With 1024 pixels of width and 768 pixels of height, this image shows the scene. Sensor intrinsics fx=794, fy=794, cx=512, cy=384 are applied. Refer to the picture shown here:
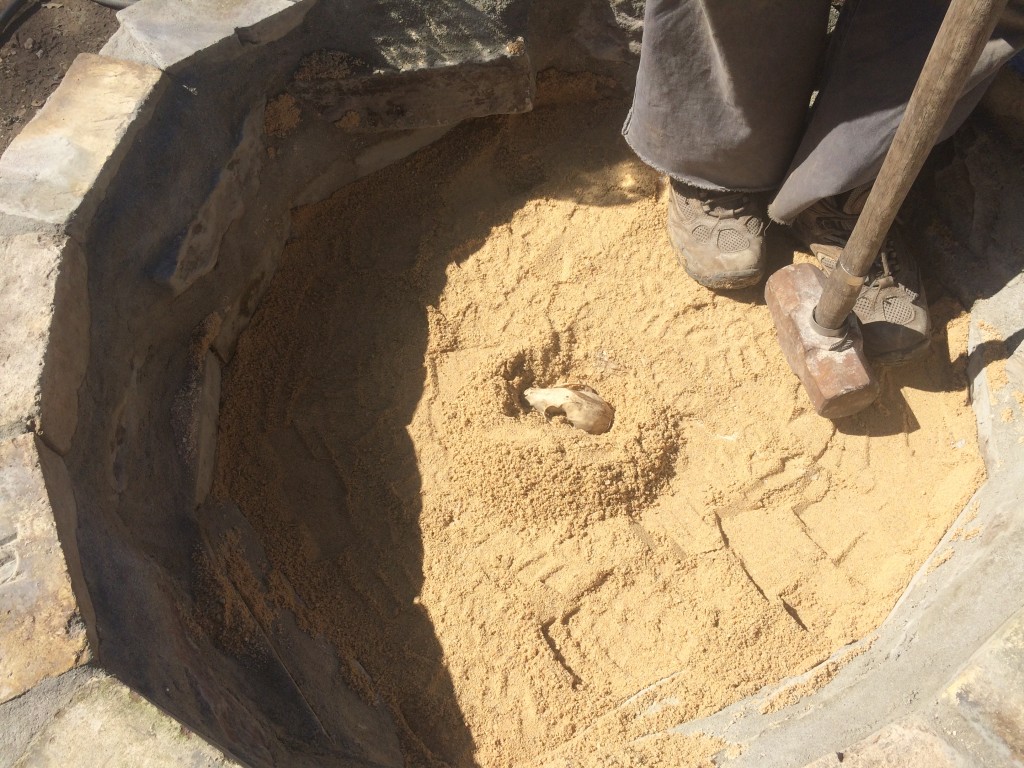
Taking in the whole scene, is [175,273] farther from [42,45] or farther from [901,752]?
[901,752]

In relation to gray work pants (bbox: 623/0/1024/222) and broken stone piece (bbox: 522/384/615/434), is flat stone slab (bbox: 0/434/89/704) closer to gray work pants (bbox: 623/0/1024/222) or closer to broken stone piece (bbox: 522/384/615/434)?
broken stone piece (bbox: 522/384/615/434)

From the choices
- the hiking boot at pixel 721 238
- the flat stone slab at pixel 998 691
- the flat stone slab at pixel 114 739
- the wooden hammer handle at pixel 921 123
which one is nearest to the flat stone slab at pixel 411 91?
the hiking boot at pixel 721 238

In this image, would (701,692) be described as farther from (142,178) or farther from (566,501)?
(142,178)

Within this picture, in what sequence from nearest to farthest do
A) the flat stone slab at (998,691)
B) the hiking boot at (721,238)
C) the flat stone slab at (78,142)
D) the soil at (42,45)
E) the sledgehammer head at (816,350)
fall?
the flat stone slab at (998,691) → the flat stone slab at (78,142) → the sledgehammer head at (816,350) → the hiking boot at (721,238) → the soil at (42,45)

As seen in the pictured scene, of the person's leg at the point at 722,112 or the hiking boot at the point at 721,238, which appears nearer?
the person's leg at the point at 722,112

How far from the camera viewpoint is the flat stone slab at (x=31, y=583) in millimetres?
1440

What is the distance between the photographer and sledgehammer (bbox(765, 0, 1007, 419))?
1.57 meters

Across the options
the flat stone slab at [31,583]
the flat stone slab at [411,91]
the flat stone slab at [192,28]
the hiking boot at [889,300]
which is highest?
the flat stone slab at [192,28]

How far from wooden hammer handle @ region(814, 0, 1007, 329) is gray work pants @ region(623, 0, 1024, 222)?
328mm

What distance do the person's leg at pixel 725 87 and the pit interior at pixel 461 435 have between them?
336 millimetres

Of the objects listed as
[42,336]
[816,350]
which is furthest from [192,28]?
[816,350]

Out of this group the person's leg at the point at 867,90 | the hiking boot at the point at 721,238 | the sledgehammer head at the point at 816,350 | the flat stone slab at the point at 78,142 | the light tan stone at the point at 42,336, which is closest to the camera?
the light tan stone at the point at 42,336

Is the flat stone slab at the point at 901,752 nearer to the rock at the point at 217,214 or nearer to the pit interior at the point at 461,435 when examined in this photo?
the pit interior at the point at 461,435

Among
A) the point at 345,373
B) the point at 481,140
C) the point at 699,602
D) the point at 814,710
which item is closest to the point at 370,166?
the point at 481,140
